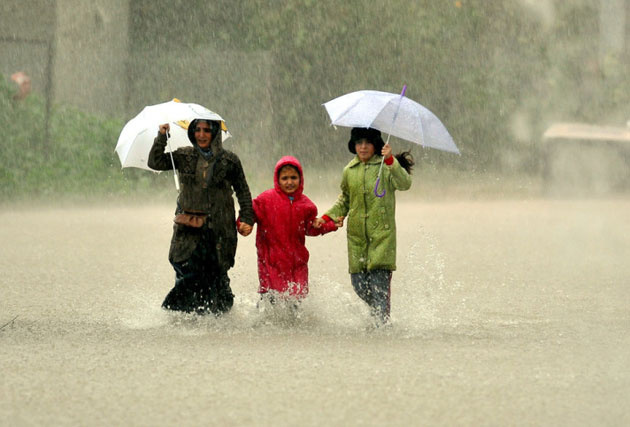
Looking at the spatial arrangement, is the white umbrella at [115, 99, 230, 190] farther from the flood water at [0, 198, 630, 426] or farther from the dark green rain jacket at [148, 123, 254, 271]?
the flood water at [0, 198, 630, 426]

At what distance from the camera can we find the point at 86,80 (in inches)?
842

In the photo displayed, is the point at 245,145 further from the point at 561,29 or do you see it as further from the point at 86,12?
the point at 561,29

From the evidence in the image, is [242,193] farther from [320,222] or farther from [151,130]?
[151,130]

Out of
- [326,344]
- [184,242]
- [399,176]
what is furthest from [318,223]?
[326,344]

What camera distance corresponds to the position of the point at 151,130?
7691mm

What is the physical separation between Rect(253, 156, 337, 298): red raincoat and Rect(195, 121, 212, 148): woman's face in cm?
46

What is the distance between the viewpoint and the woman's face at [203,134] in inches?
294

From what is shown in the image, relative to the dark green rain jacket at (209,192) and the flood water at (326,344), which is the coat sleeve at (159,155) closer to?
the dark green rain jacket at (209,192)

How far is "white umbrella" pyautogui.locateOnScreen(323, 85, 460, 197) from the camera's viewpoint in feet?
23.7

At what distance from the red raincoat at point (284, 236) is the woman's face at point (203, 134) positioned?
460 millimetres

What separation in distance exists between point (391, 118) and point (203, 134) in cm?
116

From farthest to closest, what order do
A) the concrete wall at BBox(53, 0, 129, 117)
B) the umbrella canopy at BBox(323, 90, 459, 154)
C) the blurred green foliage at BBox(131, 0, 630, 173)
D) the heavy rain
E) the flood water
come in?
A: 1. the blurred green foliage at BBox(131, 0, 630, 173)
2. the concrete wall at BBox(53, 0, 129, 117)
3. the umbrella canopy at BBox(323, 90, 459, 154)
4. the heavy rain
5. the flood water

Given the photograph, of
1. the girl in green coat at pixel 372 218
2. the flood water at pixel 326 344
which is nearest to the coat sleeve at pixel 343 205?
the girl in green coat at pixel 372 218

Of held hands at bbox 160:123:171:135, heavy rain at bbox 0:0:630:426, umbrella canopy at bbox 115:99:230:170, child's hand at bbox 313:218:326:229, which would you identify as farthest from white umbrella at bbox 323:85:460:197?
held hands at bbox 160:123:171:135
